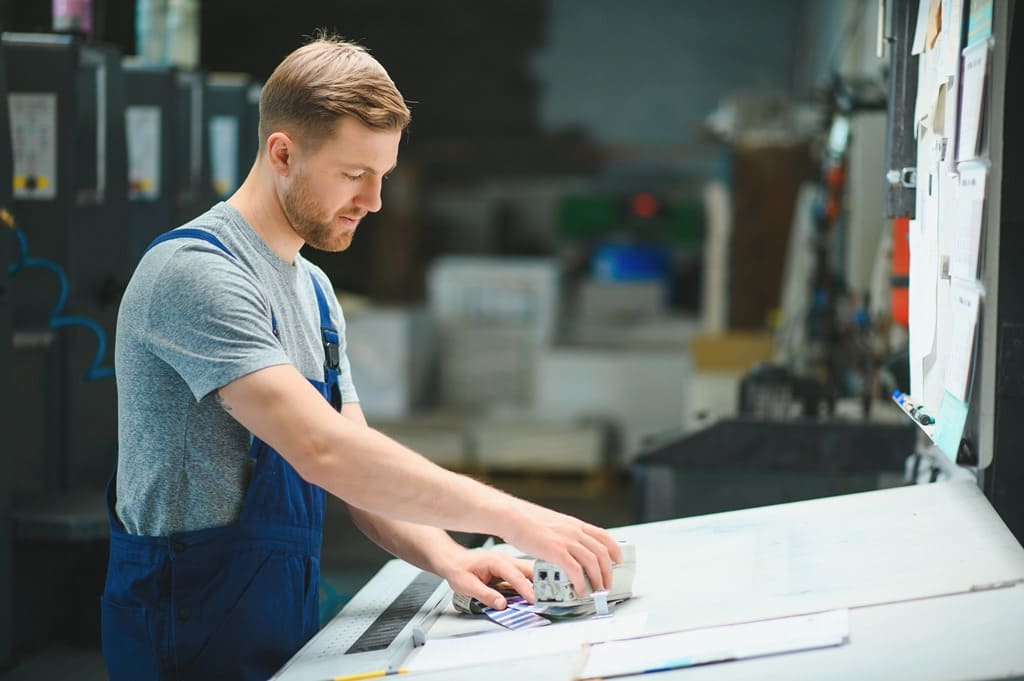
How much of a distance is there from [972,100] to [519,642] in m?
0.97

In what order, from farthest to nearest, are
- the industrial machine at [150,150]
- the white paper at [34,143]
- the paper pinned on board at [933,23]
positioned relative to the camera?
the industrial machine at [150,150]
the white paper at [34,143]
the paper pinned on board at [933,23]

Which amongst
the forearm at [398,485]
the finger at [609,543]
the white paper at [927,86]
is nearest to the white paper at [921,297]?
the white paper at [927,86]

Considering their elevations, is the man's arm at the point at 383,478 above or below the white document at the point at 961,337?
below

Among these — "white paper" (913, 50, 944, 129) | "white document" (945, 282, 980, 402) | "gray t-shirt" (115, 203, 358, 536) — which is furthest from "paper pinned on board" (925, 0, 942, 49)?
"gray t-shirt" (115, 203, 358, 536)

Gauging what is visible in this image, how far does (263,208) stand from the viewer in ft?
5.34

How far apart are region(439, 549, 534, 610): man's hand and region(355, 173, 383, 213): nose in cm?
54

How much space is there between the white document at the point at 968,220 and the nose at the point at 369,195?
Result: 2.71 ft

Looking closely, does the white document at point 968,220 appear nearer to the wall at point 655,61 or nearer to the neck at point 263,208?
the neck at point 263,208

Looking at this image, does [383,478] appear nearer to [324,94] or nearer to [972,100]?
[324,94]

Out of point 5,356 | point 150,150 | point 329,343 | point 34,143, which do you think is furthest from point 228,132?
point 329,343

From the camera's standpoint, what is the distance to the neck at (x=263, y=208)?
162 centimetres

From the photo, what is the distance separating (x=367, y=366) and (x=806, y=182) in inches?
117

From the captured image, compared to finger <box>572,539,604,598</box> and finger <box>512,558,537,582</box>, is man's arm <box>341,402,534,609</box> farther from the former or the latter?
finger <box>572,539,604,598</box>

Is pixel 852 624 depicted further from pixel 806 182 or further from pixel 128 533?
pixel 806 182
